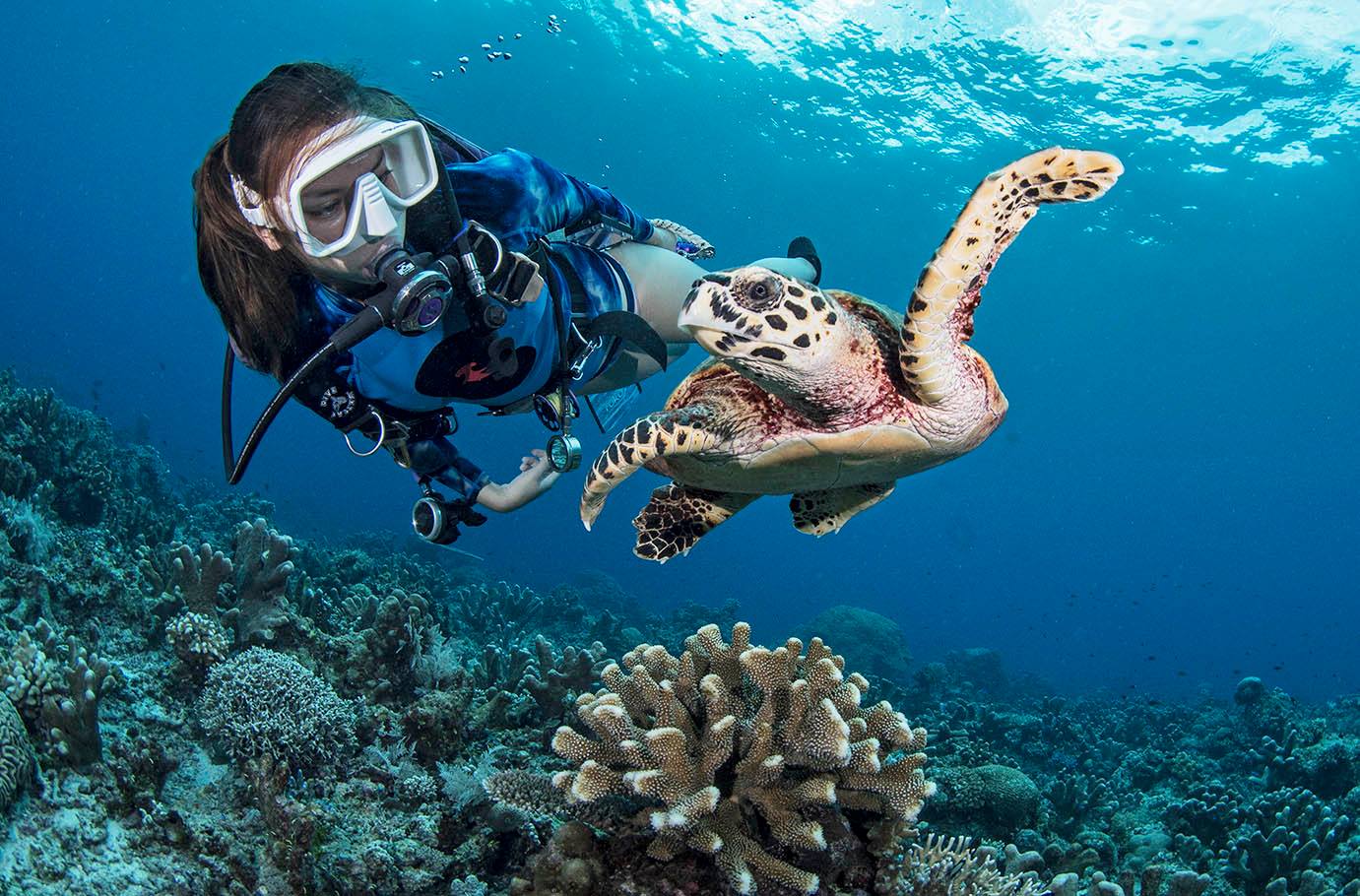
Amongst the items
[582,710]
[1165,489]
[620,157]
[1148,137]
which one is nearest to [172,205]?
[620,157]

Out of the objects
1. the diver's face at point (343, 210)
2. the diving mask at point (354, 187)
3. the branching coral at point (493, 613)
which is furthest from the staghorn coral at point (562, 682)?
the branching coral at point (493, 613)

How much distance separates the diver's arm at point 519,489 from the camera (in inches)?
151

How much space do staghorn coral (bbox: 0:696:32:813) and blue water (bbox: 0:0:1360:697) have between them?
331cm

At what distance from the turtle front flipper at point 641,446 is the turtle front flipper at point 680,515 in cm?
108

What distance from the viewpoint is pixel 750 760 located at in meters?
2.43

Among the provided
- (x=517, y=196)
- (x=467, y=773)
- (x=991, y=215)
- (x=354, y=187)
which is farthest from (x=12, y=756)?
A: (x=991, y=215)

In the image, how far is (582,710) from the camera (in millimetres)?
2648

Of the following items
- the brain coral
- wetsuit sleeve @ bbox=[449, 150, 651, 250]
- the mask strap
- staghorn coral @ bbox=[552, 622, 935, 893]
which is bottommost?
staghorn coral @ bbox=[552, 622, 935, 893]

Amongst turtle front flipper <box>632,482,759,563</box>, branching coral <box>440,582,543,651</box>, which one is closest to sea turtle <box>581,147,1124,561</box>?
turtle front flipper <box>632,482,759,563</box>

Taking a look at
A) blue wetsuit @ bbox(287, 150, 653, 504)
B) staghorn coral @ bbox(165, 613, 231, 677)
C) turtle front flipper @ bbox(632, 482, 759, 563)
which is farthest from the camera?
turtle front flipper @ bbox(632, 482, 759, 563)

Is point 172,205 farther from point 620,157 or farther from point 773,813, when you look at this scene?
point 773,813

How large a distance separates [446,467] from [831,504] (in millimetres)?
2476

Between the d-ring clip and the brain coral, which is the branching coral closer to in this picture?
the brain coral

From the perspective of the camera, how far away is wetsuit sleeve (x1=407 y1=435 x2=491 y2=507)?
3627mm
